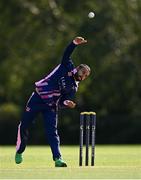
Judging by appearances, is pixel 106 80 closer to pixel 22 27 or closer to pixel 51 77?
pixel 22 27

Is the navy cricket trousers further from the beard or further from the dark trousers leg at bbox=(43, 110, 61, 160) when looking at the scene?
the beard

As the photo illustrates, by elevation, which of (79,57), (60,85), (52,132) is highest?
(79,57)

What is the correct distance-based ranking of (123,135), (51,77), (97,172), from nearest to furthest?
(97,172) → (51,77) → (123,135)

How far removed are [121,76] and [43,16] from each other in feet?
17.6

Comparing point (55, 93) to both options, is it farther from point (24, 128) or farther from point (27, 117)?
point (24, 128)

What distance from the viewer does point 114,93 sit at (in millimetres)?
44375

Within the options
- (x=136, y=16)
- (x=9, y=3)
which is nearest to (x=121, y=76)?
(x=136, y=16)

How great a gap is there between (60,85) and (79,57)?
97.8 ft

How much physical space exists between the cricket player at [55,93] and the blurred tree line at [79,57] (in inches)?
1060

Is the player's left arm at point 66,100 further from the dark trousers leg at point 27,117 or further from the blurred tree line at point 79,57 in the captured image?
the blurred tree line at point 79,57

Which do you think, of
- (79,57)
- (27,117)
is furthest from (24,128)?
(79,57)

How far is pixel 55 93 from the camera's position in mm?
14016

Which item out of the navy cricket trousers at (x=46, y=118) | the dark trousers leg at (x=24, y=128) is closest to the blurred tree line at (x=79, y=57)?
the dark trousers leg at (x=24, y=128)

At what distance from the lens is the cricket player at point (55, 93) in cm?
1387
